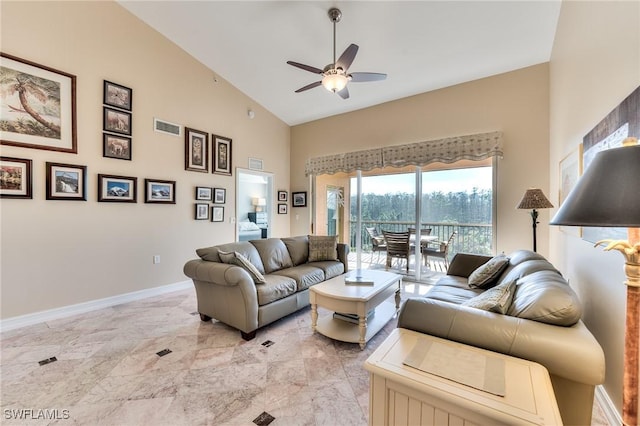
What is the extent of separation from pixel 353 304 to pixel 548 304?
1470 millimetres

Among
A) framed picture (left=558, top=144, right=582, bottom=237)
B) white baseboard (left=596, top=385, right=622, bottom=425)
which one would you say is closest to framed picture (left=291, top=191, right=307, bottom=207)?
framed picture (left=558, top=144, right=582, bottom=237)

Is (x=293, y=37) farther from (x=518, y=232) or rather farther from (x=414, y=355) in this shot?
(x=518, y=232)

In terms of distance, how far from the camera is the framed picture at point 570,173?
7.70ft

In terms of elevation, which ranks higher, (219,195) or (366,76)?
(366,76)

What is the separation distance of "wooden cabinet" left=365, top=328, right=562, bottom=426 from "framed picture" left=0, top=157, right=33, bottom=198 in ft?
13.1

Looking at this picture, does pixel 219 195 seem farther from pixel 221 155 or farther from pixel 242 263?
pixel 242 263

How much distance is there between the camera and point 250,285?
8.48 feet

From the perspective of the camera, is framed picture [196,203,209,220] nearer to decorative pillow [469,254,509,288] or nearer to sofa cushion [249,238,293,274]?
sofa cushion [249,238,293,274]

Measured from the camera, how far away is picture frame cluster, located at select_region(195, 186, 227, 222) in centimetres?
454

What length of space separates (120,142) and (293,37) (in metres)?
2.77

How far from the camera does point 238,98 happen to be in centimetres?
513

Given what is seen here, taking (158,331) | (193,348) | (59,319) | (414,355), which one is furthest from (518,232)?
→ (59,319)

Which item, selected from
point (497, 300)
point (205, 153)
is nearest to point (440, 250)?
point (497, 300)

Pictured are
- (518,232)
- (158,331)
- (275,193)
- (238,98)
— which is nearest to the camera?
(158,331)
